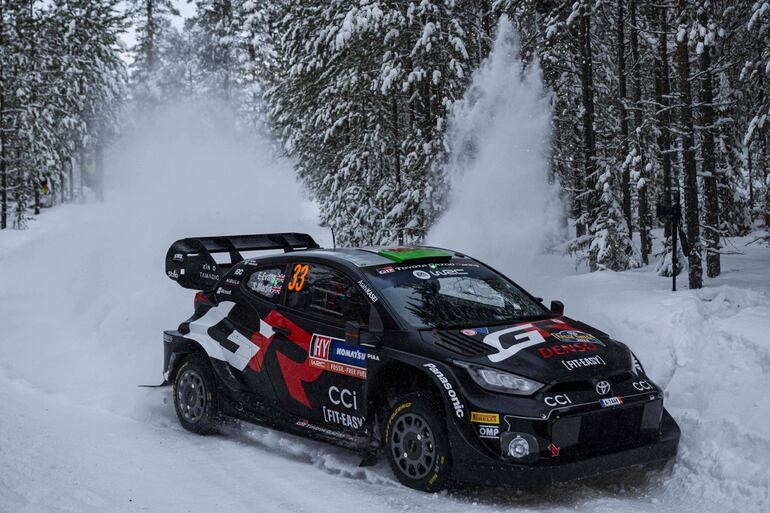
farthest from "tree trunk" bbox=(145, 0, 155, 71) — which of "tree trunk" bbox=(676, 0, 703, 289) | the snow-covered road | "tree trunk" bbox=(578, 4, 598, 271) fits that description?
"tree trunk" bbox=(676, 0, 703, 289)

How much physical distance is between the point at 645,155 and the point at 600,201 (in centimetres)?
136

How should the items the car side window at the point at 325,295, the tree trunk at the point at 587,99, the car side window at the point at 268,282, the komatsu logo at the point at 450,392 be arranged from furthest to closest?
1. the tree trunk at the point at 587,99
2. the car side window at the point at 268,282
3. the car side window at the point at 325,295
4. the komatsu logo at the point at 450,392

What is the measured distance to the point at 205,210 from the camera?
2058 cm

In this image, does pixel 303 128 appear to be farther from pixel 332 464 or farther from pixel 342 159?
pixel 332 464

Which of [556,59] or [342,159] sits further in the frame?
[342,159]

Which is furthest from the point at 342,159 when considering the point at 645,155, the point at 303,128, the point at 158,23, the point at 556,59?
the point at 158,23

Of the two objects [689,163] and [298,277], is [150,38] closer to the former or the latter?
[689,163]

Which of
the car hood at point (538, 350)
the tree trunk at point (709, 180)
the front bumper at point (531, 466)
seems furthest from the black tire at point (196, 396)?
the tree trunk at point (709, 180)

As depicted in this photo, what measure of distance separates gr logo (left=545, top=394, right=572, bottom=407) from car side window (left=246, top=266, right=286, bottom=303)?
2691 mm

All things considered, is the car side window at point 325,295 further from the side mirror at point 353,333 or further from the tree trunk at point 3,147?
the tree trunk at point 3,147

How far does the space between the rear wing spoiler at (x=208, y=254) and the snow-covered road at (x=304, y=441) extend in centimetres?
131

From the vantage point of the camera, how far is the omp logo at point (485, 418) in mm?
5160

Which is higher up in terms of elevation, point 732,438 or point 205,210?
point 205,210

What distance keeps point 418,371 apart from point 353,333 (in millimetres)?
607
